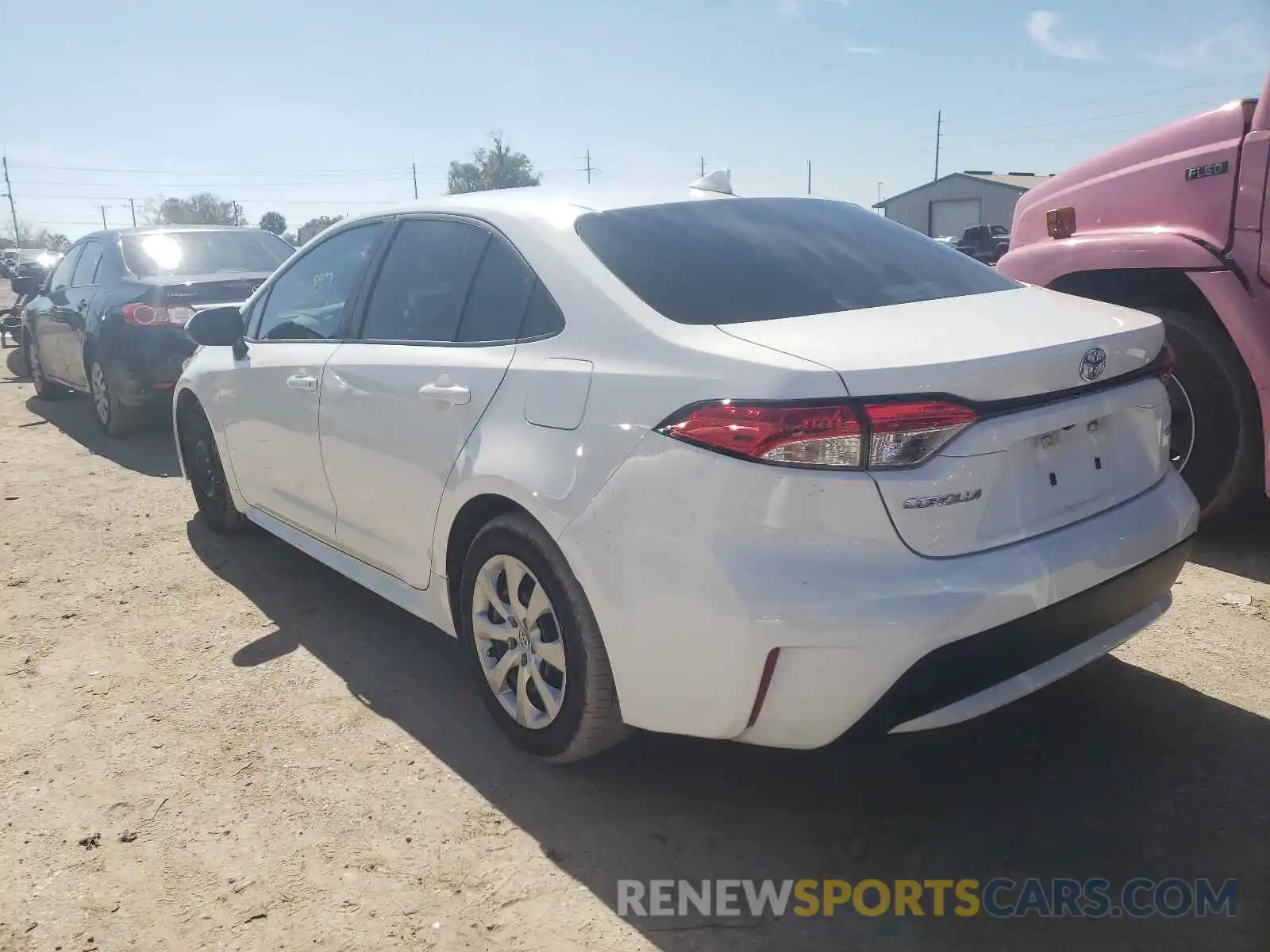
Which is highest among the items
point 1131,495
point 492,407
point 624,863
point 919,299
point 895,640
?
point 919,299

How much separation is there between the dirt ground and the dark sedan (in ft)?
13.2

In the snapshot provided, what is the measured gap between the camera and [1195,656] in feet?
10.8

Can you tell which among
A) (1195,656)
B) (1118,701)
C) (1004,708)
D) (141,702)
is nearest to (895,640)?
(1004,708)

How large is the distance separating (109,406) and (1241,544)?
25.5 feet

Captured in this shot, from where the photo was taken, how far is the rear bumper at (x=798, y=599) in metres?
2.01

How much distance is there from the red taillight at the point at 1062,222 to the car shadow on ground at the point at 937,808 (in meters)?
2.49

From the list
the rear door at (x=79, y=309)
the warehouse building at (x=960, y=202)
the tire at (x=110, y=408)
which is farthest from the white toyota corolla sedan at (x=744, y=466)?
the warehouse building at (x=960, y=202)

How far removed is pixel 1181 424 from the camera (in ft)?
13.9

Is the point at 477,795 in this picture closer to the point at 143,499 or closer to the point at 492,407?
the point at 492,407

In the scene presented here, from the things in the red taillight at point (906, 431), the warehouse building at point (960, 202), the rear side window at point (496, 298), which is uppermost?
the warehouse building at point (960, 202)

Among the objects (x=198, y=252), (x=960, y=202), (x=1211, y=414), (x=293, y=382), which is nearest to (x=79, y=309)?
(x=198, y=252)

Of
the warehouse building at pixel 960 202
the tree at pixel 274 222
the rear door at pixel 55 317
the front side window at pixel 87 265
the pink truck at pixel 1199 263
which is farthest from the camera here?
the tree at pixel 274 222

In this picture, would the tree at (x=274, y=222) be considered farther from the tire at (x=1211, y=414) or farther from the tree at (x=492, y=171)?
the tire at (x=1211, y=414)

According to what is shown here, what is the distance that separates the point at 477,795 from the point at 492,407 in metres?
1.09
